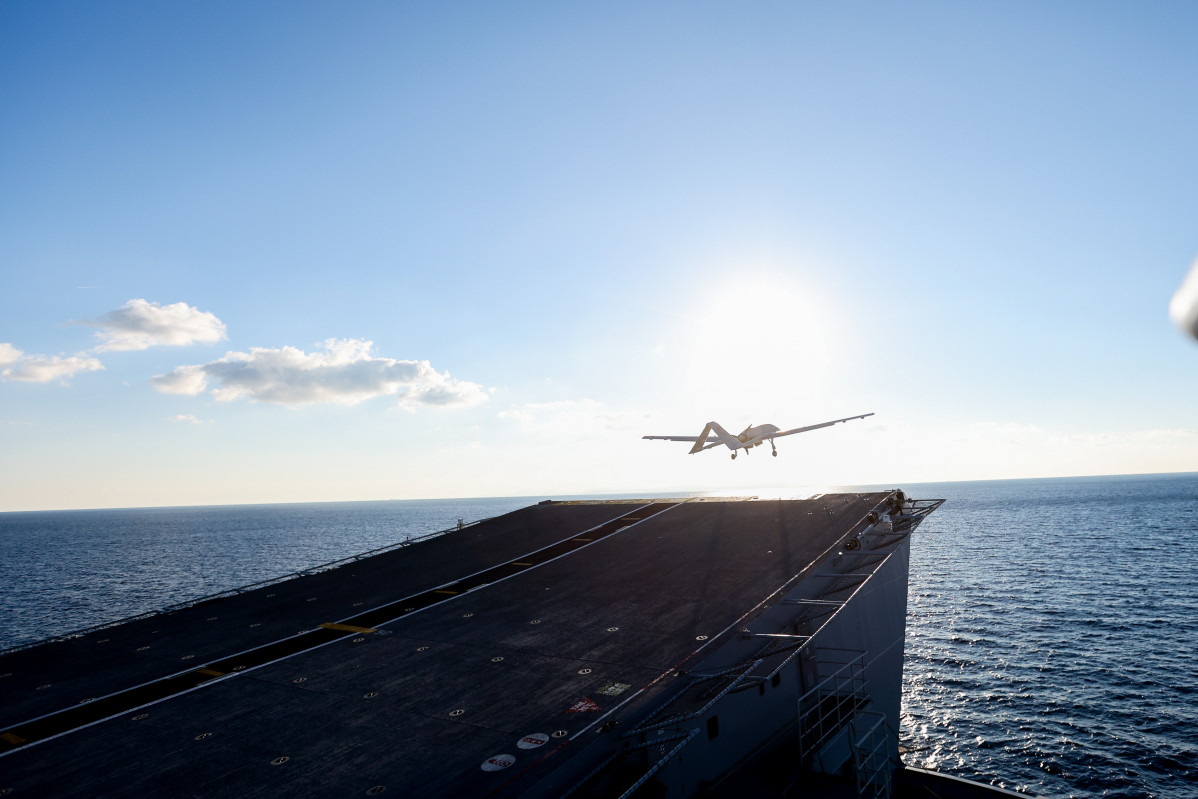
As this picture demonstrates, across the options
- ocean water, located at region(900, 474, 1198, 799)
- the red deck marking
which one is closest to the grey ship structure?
the red deck marking

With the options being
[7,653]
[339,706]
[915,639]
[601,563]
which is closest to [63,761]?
A: [339,706]

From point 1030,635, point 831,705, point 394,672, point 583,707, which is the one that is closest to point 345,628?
point 394,672

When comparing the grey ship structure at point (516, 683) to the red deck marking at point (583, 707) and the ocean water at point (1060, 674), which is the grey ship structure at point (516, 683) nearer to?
the red deck marking at point (583, 707)

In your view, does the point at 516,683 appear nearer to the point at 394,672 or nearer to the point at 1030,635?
the point at 394,672

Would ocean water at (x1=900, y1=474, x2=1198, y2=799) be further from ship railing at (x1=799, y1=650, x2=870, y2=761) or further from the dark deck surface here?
the dark deck surface

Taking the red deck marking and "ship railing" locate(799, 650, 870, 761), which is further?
"ship railing" locate(799, 650, 870, 761)

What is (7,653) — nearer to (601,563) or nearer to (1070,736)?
(601,563)

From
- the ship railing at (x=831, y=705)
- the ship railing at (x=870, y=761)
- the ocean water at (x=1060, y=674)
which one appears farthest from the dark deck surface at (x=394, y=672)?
the ocean water at (x=1060, y=674)
